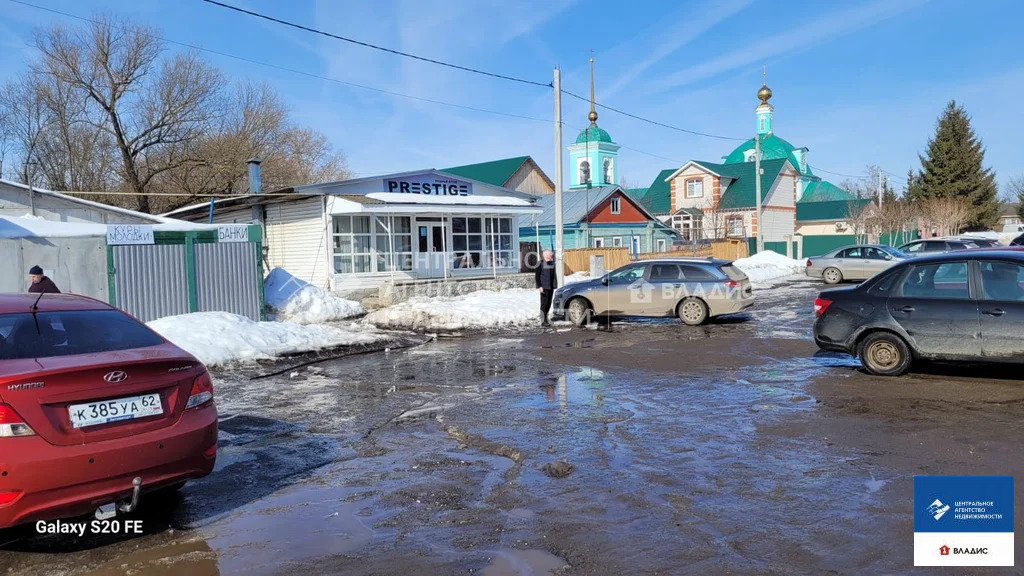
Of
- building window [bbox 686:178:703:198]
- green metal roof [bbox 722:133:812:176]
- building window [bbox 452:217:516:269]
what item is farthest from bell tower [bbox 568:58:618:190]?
building window [bbox 452:217:516:269]

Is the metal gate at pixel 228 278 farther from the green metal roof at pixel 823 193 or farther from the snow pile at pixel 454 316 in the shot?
the green metal roof at pixel 823 193

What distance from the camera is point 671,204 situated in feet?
192

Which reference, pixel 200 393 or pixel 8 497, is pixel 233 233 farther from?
pixel 8 497

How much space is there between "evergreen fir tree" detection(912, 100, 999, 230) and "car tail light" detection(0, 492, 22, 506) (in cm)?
6119

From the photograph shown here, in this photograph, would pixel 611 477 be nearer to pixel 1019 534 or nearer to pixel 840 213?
pixel 1019 534

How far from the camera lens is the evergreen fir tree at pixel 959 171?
54625 mm

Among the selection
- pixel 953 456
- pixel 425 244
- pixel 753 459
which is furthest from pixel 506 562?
pixel 425 244

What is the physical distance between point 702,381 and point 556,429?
122 inches

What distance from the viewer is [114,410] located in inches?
174

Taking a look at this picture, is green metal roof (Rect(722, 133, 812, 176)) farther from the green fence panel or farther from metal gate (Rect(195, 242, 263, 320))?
metal gate (Rect(195, 242, 263, 320))

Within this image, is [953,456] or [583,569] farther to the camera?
[953,456]

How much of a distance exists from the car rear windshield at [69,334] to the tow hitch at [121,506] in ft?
3.21

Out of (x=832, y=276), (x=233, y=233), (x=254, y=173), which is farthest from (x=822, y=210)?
(x=233, y=233)

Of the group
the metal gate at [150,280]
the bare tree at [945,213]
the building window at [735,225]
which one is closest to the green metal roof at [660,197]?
the building window at [735,225]
